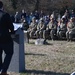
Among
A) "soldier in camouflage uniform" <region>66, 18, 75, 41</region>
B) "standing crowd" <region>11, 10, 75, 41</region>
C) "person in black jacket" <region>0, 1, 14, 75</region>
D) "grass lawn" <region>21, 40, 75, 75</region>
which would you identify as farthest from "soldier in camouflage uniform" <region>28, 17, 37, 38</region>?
"person in black jacket" <region>0, 1, 14, 75</region>

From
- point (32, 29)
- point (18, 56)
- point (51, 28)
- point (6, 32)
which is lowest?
point (18, 56)

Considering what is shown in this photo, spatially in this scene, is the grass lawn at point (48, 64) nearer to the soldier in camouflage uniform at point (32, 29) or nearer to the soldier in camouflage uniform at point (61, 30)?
the soldier in camouflage uniform at point (61, 30)

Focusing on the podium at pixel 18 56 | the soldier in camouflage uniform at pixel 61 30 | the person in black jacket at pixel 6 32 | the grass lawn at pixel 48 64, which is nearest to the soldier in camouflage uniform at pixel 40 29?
the soldier in camouflage uniform at pixel 61 30

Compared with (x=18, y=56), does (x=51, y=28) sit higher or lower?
higher

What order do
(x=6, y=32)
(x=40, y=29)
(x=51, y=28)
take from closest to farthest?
1. (x=6, y=32)
2. (x=51, y=28)
3. (x=40, y=29)

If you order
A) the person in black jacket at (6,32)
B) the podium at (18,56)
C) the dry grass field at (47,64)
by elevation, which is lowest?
the dry grass field at (47,64)

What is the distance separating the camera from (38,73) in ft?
37.9

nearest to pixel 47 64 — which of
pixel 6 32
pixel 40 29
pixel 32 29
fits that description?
pixel 6 32

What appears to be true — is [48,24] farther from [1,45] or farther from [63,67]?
[1,45]

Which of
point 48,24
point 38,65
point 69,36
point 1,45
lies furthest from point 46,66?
point 48,24

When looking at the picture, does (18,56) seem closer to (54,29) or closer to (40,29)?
(54,29)

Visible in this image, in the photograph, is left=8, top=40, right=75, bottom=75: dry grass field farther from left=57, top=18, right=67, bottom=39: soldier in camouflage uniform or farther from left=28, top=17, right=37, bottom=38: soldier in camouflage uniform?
left=28, top=17, right=37, bottom=38: soldier in camouflage uniform

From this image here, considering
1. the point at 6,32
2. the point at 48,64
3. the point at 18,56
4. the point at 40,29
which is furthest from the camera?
the point at 40,29

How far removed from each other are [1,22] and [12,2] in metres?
34.2
